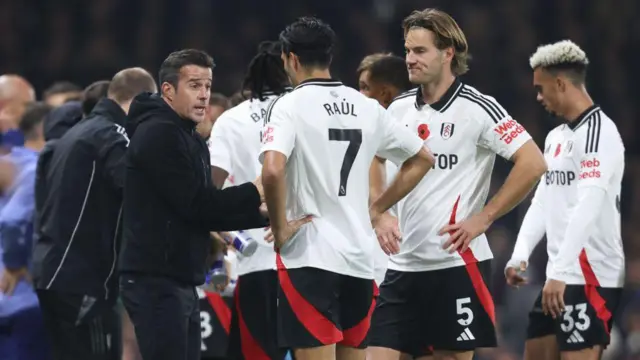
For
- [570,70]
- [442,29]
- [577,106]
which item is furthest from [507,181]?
[570,70]

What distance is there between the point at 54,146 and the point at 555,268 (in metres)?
3.07

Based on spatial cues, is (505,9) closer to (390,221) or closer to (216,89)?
(216,89)

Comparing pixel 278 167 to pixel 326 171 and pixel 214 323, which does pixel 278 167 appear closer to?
pixel 326 171

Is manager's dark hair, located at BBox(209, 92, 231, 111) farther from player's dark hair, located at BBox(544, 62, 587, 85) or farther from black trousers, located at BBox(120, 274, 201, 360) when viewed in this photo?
black trousers, located at BBox(120, 274, 201, 360)

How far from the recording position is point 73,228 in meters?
7.11

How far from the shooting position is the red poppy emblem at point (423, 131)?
6461 millimetres

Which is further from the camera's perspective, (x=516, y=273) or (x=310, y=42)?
(x=516, y=273)

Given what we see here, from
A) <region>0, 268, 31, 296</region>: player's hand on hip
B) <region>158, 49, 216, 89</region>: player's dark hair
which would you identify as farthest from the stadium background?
<region>158, 49, 216, 89</region>: player's dark hair

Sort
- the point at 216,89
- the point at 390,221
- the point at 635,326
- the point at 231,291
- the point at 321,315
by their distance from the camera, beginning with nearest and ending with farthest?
the point at 321,315 → the point at 390,221 → the point at 231,291 → the point at 635,326 → the point at 216,89

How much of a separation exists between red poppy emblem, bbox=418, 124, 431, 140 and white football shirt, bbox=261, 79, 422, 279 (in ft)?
1.67

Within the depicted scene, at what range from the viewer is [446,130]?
→ 6.41 m

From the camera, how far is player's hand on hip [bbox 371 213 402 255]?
620cm

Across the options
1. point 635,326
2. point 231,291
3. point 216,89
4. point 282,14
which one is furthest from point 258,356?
point 282,14

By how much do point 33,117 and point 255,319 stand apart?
212cm
